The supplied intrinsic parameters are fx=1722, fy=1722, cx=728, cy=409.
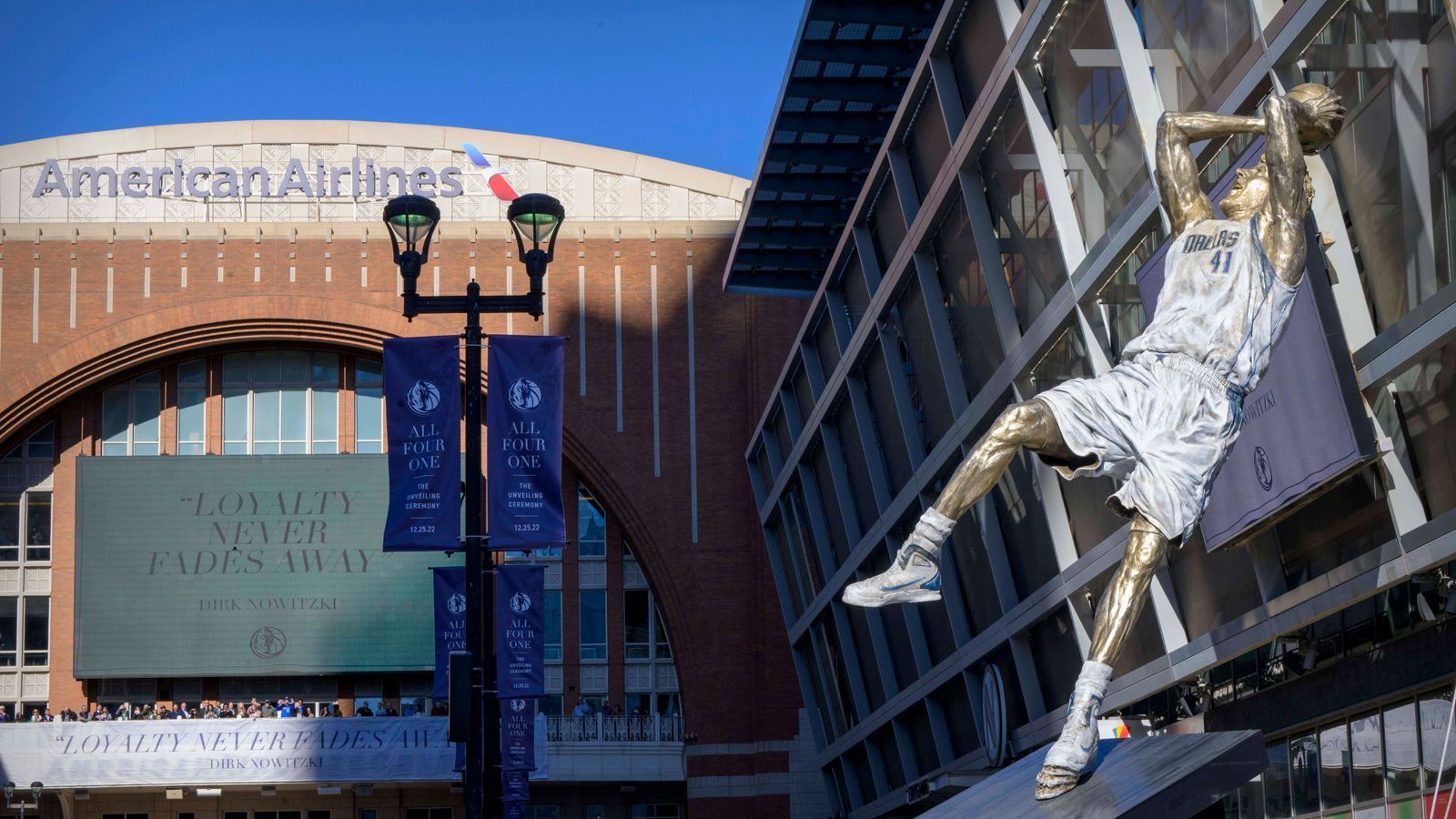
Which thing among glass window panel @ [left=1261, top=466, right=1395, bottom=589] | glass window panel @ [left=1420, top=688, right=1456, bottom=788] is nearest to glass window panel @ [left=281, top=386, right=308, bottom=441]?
glass window panel @ [left=1261, top=466, right=1395, bottom=589]

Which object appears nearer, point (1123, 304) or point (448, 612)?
point (1123, 304)

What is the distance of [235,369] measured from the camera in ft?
166

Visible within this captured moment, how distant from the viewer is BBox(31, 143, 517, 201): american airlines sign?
5100 centimetres

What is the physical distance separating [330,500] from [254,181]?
32.7ft

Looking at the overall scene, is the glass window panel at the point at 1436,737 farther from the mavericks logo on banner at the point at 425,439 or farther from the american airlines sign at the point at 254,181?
the american airlines sign at the point at 254,181

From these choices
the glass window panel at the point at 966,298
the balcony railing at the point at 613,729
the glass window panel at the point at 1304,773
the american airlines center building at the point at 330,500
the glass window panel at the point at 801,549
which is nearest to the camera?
the glass window panel at the point at 1304,773

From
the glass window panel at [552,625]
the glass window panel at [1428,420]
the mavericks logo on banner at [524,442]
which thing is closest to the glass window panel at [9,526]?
the glass window panel at [552,625]

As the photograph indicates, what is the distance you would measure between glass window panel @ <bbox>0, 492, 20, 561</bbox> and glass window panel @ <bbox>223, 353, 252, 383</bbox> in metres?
6.76

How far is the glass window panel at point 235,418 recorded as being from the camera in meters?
50.3

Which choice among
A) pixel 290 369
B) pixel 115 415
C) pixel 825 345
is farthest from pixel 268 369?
pixel 825 345

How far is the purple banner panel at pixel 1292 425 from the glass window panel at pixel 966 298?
6286 mm

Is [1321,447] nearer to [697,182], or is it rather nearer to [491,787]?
[491,787]

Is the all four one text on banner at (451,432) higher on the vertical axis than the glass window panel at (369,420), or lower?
lower

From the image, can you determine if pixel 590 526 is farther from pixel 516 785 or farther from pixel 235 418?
pixel 516 785
